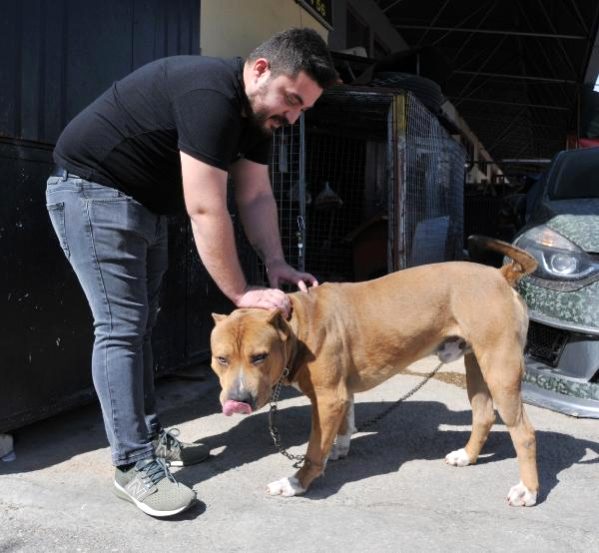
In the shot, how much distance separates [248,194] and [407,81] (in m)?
4.20

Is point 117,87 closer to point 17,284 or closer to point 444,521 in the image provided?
point 17,284

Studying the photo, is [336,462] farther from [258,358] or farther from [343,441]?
[258,358]

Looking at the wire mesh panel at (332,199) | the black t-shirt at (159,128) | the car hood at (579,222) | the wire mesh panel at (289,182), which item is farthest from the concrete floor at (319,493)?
the wire mesh panel at (332,199)

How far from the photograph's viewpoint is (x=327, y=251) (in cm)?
770

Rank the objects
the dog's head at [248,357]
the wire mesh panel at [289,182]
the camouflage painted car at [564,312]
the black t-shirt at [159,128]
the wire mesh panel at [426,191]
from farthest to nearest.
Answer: the wire mesh panel at [426,191]
the wire mesh panel at [289,182]
the camouflage painted car at [564,312]
the dog's head at [248,357]
the black t-shirt at [159,128]

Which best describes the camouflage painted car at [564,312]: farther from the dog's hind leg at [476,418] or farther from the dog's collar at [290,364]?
the dog's collar at [290,364]

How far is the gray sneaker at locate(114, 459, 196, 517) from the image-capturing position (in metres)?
2.57

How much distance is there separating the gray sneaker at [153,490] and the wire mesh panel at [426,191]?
3.40m

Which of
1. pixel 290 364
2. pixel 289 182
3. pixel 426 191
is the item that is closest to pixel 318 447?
pixel 290 364

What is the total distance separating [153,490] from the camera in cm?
261

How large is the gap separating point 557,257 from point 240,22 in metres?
3.07

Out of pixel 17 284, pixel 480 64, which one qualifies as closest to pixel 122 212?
pixel 17 284

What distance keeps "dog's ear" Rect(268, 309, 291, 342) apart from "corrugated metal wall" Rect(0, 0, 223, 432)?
125cm

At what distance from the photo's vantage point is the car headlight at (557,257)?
388cm
